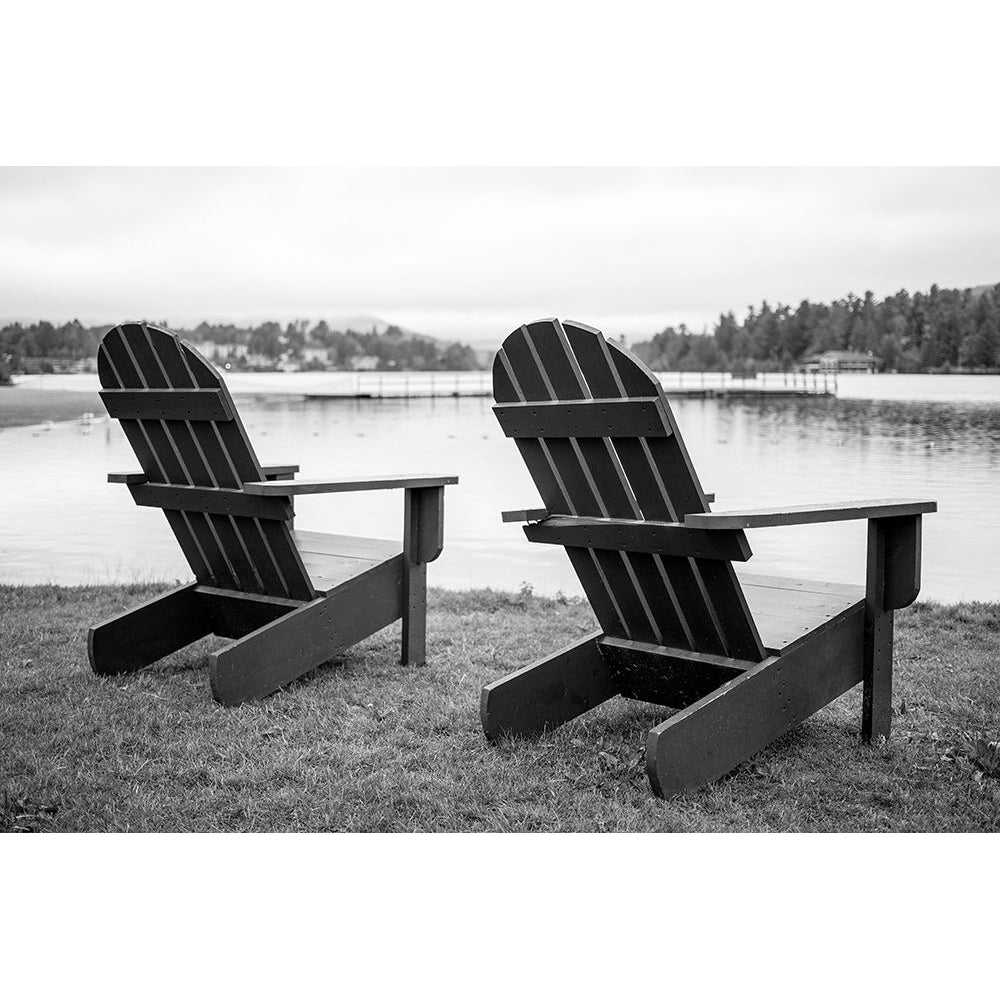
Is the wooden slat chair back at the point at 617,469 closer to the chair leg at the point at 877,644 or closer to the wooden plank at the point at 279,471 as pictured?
the chair leg at the point at 877,644

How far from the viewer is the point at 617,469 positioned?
2.48 meters

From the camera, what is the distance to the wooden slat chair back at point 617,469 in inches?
93.1

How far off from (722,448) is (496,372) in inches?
589

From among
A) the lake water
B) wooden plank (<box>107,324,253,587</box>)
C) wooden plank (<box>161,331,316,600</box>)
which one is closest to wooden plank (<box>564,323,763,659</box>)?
wooden plank (<box>161,331,316,600</box>)

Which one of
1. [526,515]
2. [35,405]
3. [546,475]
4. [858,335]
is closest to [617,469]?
[546,475]

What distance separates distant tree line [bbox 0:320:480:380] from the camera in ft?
37.1

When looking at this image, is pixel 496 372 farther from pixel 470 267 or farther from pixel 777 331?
pixel 777 331

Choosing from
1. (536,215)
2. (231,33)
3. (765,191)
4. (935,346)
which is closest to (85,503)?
(231,33)

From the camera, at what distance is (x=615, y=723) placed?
303 cm

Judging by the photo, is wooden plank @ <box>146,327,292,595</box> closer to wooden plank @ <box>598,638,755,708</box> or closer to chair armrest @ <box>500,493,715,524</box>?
chair armrest @ <box>500,493,715,524</box>

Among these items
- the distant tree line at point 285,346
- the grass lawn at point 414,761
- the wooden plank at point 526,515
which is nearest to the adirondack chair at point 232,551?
the grass lawn at point 414,761

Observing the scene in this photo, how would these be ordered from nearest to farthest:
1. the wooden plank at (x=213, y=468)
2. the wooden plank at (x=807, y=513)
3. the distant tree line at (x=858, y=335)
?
the wooden plank at (x=807, y=513), the wooden plank at (x=213, y=468), the distant tree line at (x=858, y=335)

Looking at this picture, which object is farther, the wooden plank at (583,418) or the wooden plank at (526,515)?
the wooden plank at (526,515)

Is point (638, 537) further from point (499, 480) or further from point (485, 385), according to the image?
point (485, 385)
